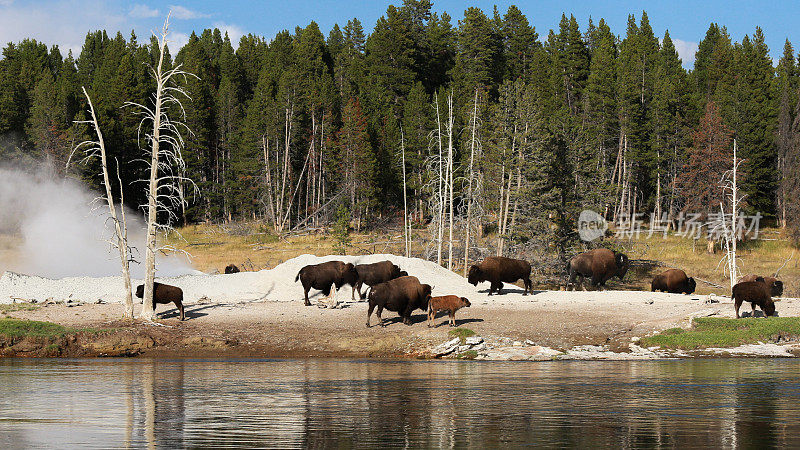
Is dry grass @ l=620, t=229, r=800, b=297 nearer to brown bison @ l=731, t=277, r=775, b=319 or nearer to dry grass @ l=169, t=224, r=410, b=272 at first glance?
dry grass @ l=169, t=224, r=410, b=272

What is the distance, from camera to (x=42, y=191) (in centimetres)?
7562

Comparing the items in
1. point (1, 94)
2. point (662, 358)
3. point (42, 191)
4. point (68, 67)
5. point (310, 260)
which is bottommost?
point (662, 358)

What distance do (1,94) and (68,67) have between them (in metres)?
21.3

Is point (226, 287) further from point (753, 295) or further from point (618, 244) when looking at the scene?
point (618, 244)

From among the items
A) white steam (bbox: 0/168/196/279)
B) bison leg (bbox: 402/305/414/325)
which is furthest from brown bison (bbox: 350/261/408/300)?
white steam (bbox: 0/168/196/279)

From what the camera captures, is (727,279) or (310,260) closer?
(310,260)

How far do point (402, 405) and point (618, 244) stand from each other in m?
49.4

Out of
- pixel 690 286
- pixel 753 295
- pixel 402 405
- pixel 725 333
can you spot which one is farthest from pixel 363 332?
pixel 690 286

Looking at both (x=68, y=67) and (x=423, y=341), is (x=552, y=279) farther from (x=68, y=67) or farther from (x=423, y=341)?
(x=68, y=67)

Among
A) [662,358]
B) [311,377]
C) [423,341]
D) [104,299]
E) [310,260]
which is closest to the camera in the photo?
[311,377]

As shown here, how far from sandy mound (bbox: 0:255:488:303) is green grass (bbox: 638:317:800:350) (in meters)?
9.54

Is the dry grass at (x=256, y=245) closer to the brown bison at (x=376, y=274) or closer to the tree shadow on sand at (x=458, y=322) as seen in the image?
the brown bison at (x=376, y=274)

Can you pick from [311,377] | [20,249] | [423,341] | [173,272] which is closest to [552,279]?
[173,272]

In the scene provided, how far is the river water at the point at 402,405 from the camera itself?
10156 millimetres
